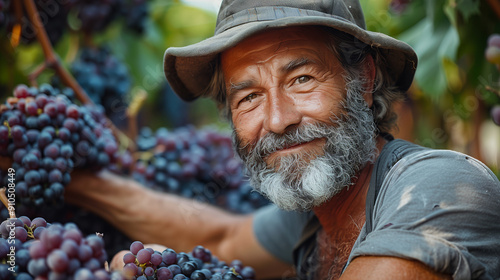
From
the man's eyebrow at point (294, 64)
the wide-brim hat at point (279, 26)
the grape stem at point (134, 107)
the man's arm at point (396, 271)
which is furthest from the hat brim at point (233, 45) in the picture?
the man's arm at point (396, 271)

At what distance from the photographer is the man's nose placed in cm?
130

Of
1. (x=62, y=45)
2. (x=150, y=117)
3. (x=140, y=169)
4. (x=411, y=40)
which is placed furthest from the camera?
(x=150, y=117)

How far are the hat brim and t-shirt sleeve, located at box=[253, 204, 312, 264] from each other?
1.92ft

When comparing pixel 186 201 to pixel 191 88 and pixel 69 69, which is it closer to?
pixel 191 88

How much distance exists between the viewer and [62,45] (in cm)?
229

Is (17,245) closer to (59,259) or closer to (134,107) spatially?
(59,259)

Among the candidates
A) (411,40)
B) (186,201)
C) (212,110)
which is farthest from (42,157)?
(212,110)

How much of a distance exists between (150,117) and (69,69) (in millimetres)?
951

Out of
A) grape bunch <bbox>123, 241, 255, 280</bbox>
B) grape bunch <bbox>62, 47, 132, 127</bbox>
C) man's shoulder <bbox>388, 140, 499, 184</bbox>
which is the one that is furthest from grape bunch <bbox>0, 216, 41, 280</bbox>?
grape bunch <bbox>62, 47, 132, 127</bbox>

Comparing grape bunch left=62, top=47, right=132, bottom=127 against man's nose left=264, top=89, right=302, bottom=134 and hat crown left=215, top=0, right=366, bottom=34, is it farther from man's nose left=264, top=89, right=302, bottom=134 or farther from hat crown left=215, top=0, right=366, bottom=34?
man's nose left=264, top=89, right=302, bottom=134

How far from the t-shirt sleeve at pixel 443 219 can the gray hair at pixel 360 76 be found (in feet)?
1.47

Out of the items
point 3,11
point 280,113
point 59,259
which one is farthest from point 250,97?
point 3,11

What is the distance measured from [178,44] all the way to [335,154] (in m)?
1.68

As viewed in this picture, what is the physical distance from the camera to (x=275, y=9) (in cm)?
132
